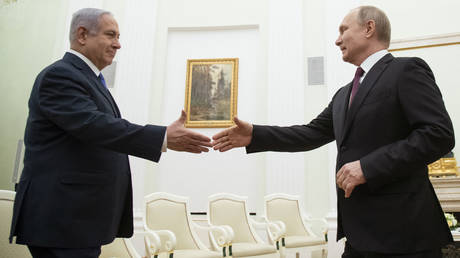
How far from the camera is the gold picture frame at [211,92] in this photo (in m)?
6.97

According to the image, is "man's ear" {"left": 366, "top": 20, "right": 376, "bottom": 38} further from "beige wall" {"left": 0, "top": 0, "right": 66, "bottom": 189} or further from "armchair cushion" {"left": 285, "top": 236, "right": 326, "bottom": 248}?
"beige wall" {"left": 0, "top": 0, "right": 66, "bottom": 189}

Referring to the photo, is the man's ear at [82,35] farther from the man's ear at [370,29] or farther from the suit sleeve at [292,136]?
the man's ear at [370,29]

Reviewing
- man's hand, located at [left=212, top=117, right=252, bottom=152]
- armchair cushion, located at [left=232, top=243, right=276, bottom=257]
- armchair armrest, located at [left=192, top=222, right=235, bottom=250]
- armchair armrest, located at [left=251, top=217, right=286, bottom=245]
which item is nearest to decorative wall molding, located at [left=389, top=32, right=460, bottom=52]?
armchair armrest, located at [left=251, top=217, right=286, bottom=245]

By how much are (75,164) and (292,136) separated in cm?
114

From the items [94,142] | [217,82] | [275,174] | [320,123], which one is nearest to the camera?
[94,142]

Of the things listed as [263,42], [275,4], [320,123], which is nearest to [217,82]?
[263,42]

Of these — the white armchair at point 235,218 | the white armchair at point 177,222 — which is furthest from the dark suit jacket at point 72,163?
the white armchair at point 235,218

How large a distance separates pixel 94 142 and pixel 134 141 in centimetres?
17

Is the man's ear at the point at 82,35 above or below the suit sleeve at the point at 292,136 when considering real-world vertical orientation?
above

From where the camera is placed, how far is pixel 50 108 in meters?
1.78

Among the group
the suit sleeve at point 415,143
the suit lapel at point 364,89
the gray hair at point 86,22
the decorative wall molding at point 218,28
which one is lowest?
the suit sleeve at point 415,143

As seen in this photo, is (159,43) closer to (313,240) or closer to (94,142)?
(313,240)

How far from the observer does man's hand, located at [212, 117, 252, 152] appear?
2.20 metres

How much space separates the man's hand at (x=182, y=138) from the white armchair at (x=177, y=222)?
229cm
